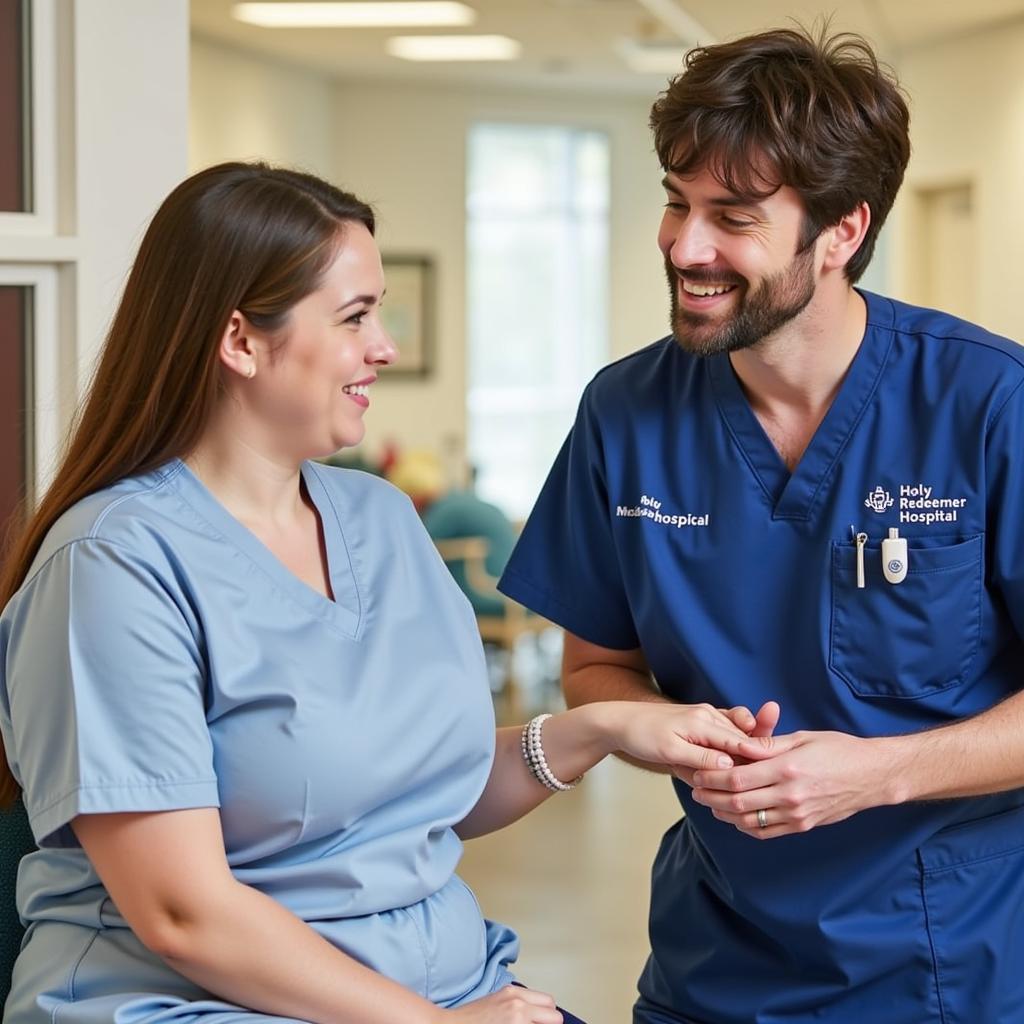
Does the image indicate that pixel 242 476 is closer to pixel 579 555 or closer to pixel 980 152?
pixel 579 555

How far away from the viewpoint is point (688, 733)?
159 cm

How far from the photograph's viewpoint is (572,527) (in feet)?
6.14

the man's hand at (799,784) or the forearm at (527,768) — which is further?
the forearm at (527,768)

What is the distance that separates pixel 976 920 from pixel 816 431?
54cm

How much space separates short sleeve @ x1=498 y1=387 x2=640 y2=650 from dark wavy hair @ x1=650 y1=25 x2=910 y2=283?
0.33m

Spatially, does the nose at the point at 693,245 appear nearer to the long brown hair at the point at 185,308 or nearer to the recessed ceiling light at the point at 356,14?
the long brown hair at the point at 185,308

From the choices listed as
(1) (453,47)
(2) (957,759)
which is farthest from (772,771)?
(1) (453,47)

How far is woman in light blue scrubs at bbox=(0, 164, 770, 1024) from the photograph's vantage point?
1.30 meters

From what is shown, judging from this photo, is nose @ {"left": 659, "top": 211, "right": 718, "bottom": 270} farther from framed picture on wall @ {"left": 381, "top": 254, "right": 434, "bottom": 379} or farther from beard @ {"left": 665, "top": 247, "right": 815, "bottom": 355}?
framed picture on wall @ {"left": 381, "top": 254, "right": 434, "bottom": 379}

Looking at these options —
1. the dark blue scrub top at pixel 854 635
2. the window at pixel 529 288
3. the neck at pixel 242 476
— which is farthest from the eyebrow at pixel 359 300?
the window at pixel 529 288

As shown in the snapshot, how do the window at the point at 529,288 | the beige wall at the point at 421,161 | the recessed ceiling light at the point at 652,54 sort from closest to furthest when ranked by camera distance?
the recessed ceiling light at the point at 652,54 < the beige wall at the point at 421,161 < the window at the point at 529,288

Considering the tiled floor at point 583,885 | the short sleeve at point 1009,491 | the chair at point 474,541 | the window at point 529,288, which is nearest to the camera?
the short sleeve at point 1009,491

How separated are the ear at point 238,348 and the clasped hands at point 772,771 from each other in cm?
55

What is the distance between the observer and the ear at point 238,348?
4.72 ft
